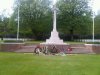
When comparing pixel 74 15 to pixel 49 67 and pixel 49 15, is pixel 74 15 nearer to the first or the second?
pixel 49 15

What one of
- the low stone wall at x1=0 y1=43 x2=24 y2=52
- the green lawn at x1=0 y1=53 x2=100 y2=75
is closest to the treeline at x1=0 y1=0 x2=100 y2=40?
the low stone wall at x1=0 y1=43 x2=24 y2=52

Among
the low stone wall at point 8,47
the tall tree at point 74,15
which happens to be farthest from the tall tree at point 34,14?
the low stone wall at point 8,47

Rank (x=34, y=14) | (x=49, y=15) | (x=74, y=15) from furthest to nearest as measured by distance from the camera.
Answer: (x=49, y=15), (x=34, y=14), (x=74, y=15)

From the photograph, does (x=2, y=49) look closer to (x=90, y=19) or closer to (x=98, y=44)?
(x=98, y=44)

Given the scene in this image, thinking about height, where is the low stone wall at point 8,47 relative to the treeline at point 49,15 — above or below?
below

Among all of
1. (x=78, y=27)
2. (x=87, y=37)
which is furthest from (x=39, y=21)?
(x=87, y=37)

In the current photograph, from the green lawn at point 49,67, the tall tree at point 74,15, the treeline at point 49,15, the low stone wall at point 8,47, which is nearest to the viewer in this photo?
the green lawn at point 49,67

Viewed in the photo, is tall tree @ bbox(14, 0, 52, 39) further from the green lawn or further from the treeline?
the green lawn

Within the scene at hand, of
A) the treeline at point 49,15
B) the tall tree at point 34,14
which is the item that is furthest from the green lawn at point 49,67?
the tall tree at point 34,14

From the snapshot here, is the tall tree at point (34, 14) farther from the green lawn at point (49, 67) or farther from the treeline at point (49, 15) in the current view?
the green lawn at point (49, 67)

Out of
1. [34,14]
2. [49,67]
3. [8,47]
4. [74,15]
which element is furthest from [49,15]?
[49,67]

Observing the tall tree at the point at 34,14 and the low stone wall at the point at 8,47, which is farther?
the tall tree at the point at 34,14

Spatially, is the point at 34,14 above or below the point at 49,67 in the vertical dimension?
above

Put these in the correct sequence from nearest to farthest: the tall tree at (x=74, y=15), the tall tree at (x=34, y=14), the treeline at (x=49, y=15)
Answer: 1. the tall tree at (x=74, y=15)
2. the treeline at (x=49, y=15)
3. the tall tree at (x=34, y=14)
